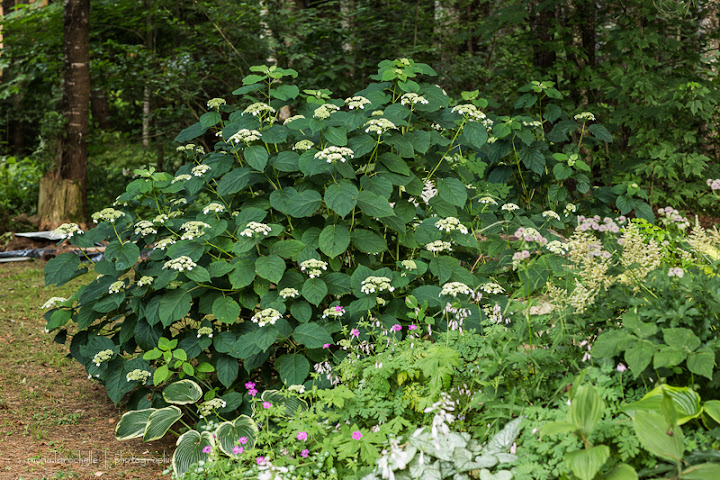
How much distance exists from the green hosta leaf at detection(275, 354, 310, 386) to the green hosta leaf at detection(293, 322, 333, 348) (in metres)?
0.15

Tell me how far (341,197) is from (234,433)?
1.17 m

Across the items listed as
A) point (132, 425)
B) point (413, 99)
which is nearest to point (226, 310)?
point (132, 425)

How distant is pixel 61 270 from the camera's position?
313cm

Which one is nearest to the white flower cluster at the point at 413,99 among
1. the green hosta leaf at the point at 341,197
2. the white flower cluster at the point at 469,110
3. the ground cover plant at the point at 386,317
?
the ground cover plant at the point at 386,317

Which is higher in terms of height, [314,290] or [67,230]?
[67,230]

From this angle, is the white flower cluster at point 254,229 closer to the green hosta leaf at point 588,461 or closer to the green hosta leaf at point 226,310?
the green hosta leaf at point 226,310

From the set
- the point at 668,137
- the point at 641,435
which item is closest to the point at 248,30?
the point at 668,137

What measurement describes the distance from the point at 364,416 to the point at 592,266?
1086 mm

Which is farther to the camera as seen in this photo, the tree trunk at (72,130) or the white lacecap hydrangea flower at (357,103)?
the tree trunk at (72,130)

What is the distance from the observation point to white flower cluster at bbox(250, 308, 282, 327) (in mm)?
2711

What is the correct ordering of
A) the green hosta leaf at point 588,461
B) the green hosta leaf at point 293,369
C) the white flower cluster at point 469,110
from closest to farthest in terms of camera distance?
the green hosta leaf at point 588,461 < the green hosta leaf at point 293,369 < the white flower cluster at point 469,110

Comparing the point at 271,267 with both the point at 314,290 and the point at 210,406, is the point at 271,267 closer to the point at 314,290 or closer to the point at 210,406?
the point at 314,290

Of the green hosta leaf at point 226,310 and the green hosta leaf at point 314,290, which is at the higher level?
the green hosta leaf at point 314,290

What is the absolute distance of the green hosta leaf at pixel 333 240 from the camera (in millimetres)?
2912
